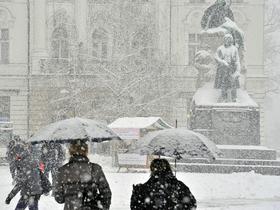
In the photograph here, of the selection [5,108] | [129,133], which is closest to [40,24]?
[5,108]

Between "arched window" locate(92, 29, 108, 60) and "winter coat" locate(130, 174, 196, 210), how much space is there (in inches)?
1570

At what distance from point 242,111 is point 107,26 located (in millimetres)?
22954

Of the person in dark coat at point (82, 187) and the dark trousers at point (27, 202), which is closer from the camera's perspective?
the person in dark coat at point (82, 187)

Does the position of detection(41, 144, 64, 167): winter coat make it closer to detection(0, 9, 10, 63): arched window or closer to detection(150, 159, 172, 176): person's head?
detection(150, 159, 172, 176): person's head

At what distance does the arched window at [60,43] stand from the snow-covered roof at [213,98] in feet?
78.9

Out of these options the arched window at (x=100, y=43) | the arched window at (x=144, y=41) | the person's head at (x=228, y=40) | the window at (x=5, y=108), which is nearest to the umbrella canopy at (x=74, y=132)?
the person's head at (x=228, y=40)

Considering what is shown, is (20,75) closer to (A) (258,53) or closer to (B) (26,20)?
(B) (26,20)

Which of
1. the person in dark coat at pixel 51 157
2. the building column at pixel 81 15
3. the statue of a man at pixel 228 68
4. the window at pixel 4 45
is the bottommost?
the person in dark coat at pixel 51 157

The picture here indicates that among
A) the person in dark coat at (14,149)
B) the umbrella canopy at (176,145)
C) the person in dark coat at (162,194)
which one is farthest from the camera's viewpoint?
the person in dark coat at (14,149)

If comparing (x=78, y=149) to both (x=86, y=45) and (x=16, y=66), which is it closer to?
(x=86, y=45)

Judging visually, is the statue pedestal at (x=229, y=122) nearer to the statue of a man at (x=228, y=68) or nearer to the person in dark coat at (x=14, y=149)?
the statue of a man at (x=228, y=68)

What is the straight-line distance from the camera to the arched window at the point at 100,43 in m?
46.8

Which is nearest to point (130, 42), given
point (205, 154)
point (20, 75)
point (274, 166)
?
point (20, 75)

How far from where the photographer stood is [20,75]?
46.7 meters
